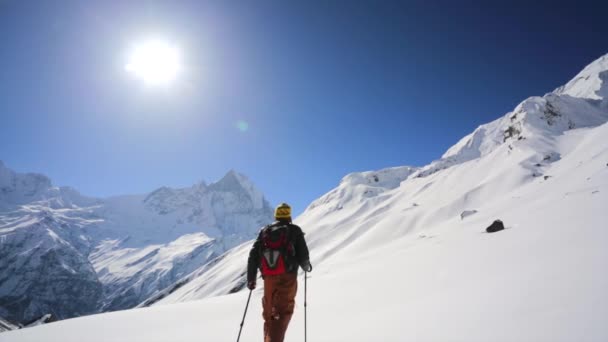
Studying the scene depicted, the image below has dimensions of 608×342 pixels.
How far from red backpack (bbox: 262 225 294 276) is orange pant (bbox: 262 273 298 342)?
0.15 metres

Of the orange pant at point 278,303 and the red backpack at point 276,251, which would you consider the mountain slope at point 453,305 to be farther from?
the red backpack at point 276,251

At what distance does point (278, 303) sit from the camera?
598cm

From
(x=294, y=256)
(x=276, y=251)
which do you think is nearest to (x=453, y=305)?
(x=294, y=256)

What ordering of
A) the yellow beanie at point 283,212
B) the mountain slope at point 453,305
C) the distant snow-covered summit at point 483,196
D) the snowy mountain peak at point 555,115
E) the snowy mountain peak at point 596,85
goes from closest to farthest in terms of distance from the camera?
1. the mountain slope at point 453,305
2. the yellow beanie at point 283,212
3. the distant snow-covered summit at point 483,196
4. the snowy mountain peak at point 555,115
5. the snowy mountain peak at point 596,85

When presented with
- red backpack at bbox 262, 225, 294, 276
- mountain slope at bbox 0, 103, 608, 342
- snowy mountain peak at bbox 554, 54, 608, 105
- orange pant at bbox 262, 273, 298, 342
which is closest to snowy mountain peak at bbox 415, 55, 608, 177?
snowy mountain peak at bbox 554, 54, 608, 105

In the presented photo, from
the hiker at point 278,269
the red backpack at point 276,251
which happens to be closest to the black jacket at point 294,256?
the hiker at point 278,269

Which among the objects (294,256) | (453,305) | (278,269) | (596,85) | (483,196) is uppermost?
(596,85)

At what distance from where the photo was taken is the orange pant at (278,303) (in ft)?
18.8

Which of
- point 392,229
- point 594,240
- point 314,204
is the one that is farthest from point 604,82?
point 594,240

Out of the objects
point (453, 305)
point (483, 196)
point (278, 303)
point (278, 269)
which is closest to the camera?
point (453, 305)

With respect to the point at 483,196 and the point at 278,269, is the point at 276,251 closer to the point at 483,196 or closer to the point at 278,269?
the point at 278,269

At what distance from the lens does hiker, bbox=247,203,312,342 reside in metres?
5.82

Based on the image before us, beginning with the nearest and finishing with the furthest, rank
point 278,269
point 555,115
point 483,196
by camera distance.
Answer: point 278,269, point 483,196, point 555,115

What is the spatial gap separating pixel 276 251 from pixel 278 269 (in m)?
0.36
